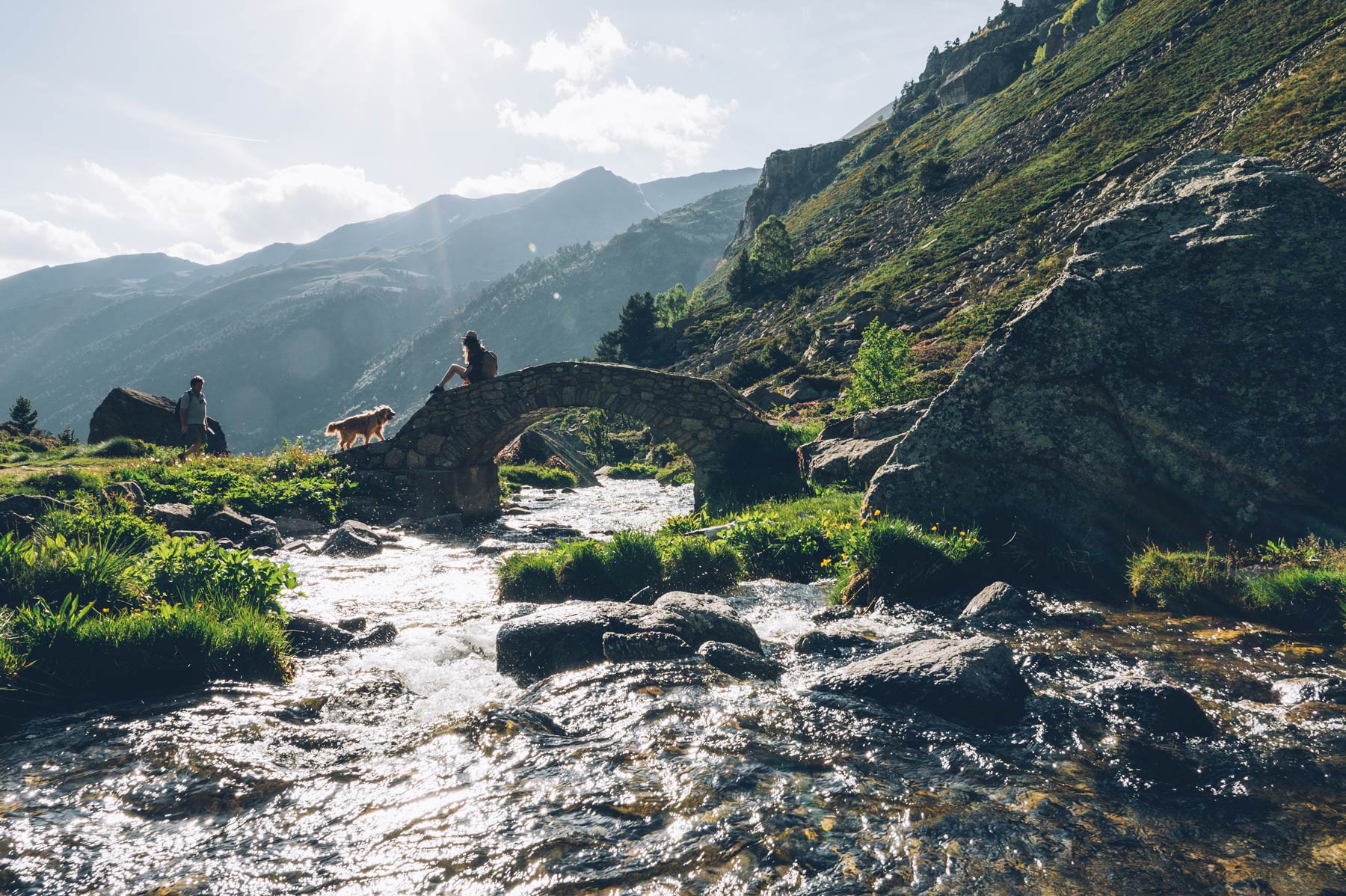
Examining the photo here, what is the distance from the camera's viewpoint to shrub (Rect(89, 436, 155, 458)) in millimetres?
20000

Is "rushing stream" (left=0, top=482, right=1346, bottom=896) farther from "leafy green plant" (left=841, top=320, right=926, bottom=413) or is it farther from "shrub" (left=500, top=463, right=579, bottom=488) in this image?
"shrub" (left=500, top=463, right=579, bottom=488)

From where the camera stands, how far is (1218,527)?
6844 mm

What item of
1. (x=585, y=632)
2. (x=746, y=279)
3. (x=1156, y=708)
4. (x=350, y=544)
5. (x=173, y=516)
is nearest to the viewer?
(x=1156, y=708)

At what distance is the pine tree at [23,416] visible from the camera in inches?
1016

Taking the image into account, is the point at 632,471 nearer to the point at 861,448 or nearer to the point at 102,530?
the point at 861,448

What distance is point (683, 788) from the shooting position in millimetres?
3785

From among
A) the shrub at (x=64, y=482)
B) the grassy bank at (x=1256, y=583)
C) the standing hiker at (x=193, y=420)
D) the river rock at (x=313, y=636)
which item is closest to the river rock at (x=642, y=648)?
the river rock at (x=313, y=636)

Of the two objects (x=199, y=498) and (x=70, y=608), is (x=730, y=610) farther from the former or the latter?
(x=199, y=498)

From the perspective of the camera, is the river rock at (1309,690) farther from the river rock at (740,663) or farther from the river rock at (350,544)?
the river rock at (350,544)

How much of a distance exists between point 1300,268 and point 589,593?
8903mm

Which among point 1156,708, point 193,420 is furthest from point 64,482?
point 1156,708

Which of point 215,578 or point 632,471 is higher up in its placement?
point 215,578

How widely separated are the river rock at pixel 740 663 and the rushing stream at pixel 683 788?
0.53 ft

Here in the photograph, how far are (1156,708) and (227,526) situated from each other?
574 inches
